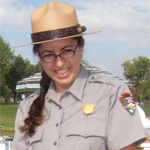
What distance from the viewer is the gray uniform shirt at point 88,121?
171 cm

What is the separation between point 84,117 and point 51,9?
59cm

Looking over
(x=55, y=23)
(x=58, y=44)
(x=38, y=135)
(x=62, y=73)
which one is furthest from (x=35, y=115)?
(x=55, y=23)

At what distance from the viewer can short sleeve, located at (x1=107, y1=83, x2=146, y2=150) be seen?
1694 mm

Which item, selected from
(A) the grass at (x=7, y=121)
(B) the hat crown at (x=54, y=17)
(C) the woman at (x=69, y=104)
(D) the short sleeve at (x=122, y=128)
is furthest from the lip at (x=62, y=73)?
(A) the grass at (x=7, y=121)

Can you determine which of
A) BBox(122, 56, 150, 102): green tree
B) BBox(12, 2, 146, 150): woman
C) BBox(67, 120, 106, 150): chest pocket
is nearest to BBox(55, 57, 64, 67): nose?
BBox(12, 2, 146, 150): woman

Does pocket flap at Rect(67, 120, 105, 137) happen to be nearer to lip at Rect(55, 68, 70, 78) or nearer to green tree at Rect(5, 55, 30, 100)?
lip at Rect(55, 68, 70, 78)

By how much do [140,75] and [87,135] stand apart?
54917mm

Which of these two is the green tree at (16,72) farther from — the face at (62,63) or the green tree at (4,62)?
the face at (62,63)

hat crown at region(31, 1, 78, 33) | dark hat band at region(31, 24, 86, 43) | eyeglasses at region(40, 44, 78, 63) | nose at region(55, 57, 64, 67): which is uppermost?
hat crown at region(31, 1, 78, 33)

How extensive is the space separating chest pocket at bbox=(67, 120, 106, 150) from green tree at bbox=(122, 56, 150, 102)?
49.4 m

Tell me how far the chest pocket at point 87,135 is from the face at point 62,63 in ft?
0.88

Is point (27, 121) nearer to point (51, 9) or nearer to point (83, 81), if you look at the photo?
point (83, 81)

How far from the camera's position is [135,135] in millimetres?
1690

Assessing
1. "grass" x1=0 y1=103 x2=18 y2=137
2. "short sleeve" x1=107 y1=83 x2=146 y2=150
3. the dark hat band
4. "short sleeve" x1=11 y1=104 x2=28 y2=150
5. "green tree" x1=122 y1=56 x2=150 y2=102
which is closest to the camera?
"short sleeve" x1=107 y1=83 x2=146 y2=150
